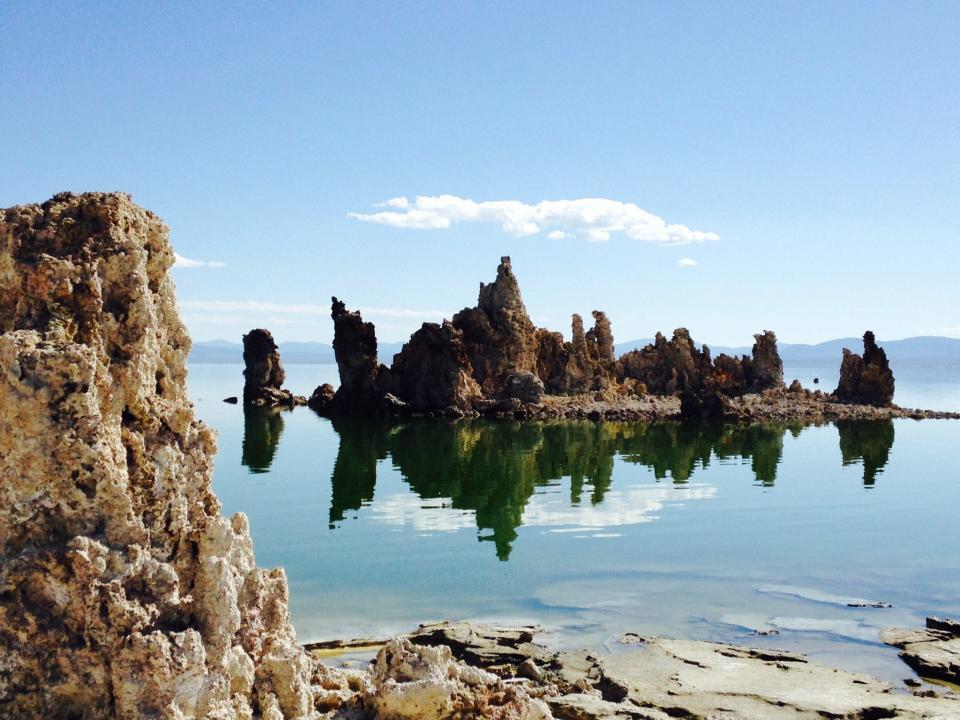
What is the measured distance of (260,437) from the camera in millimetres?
50750

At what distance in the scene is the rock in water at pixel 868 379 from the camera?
76.8 metres

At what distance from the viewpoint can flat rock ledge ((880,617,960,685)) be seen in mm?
13273

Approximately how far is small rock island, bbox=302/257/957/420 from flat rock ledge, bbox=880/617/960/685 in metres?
49.1

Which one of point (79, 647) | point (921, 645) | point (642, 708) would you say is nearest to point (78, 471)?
point (79, 647)

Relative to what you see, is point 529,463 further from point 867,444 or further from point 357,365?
point 357,365

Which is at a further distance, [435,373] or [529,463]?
[435,373]

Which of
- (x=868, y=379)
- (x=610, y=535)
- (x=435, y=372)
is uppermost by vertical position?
(x=868, y=379)

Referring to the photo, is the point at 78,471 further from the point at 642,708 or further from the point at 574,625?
the point at 574,625

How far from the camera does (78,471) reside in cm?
680

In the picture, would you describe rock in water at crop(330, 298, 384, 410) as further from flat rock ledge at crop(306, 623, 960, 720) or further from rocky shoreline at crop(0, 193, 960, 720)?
rocky shoreline at crop(0, 193, 960, 720)

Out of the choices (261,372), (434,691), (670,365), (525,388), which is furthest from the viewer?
(670,365)

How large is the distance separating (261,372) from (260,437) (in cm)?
2652

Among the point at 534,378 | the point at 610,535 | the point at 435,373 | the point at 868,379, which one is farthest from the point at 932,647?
the point at 868,379

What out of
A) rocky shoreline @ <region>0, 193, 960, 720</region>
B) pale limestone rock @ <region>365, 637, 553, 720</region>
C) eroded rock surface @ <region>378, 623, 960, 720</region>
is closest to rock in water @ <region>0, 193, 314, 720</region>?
rocky shoreline @ <region>0, 193, 960, 720</region>
